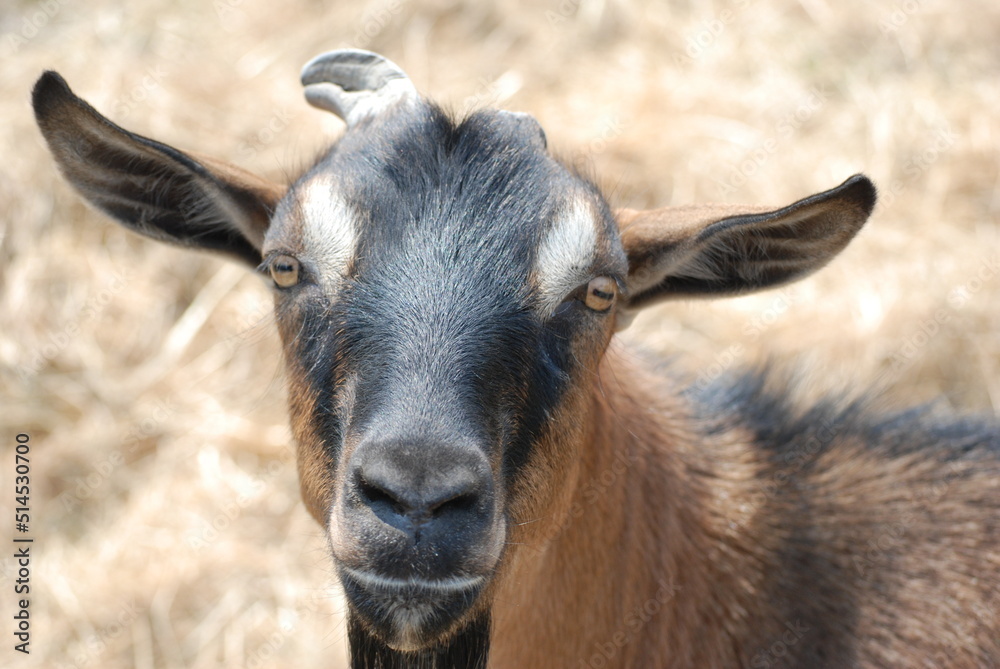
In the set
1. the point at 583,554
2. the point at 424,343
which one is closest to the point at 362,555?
the point at 424,343

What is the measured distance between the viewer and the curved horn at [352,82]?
418cm

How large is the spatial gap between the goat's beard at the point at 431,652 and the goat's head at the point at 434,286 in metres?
0.07

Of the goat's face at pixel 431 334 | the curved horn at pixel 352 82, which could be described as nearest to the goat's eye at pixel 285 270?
the goat's face at pixel 431 334

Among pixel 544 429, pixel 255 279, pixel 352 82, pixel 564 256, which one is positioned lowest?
pixel 255 279

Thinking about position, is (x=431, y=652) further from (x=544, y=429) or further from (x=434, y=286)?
(x=434, y=286)

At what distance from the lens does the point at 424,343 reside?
9.99 feet

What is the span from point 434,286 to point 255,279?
5.61 metres

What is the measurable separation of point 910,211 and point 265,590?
666 centimetres

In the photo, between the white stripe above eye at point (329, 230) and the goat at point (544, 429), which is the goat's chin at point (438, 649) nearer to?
the goat at point (544, 429)

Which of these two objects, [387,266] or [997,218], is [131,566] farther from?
[997,218]

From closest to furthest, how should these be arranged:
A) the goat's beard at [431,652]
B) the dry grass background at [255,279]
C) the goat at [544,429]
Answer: the goat at [544,429]
the goat's beard at [431,652]
the dry grass background at [255,279]

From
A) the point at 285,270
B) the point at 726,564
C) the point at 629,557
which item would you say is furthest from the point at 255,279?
the point at 726,564

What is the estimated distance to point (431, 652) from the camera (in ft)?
10.8

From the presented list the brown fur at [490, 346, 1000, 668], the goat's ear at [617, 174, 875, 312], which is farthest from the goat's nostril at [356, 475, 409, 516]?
the goat's ear at [617, 174, 875, 312]
